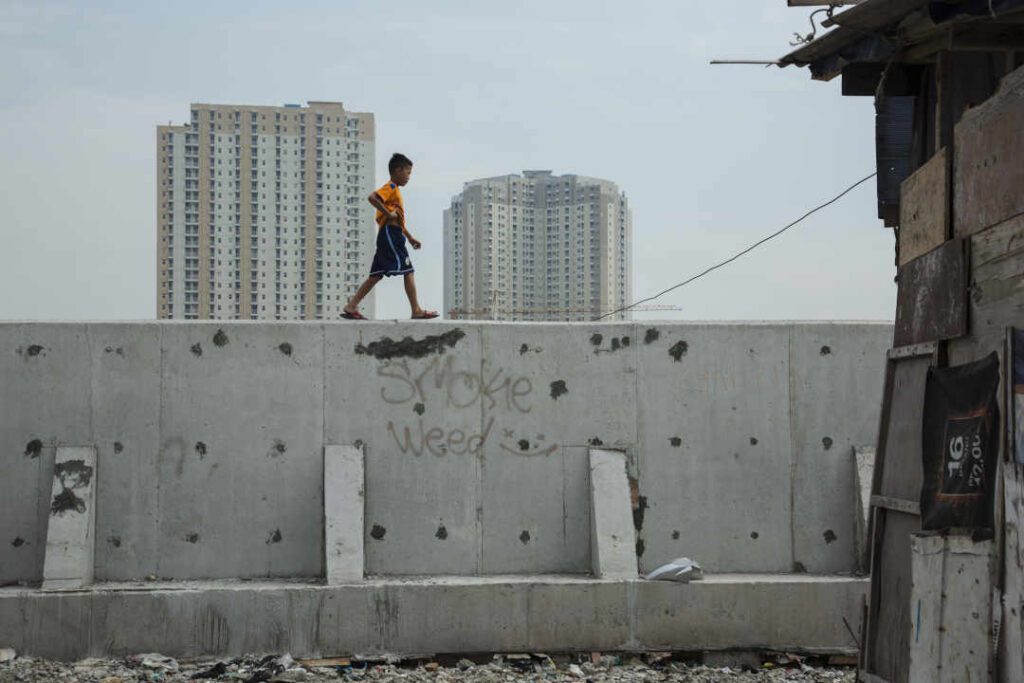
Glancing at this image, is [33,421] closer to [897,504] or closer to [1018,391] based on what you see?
[897,504]

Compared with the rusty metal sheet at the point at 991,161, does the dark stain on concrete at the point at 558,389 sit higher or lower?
lower

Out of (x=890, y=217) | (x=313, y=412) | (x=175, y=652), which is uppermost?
(x=890, y=217)

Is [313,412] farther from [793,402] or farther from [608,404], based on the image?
[793,402]

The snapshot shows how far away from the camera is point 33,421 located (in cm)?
894

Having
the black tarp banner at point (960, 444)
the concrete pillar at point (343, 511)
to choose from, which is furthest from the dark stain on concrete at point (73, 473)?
the black tarp banner at point (960, 444)

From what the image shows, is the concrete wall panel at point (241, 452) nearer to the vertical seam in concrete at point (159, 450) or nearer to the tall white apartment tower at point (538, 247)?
the vertical seam in concrete at point (159, 450)

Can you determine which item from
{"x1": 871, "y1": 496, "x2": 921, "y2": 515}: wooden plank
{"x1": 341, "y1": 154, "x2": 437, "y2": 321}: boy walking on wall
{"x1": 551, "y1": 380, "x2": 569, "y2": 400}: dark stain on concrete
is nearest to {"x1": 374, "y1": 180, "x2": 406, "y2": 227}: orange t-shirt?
{"x1": 341, "y1": 154, "x2": 437, "y2": 321}: boy walking on wall

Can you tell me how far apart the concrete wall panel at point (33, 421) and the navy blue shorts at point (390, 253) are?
2.48m

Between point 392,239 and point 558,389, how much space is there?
194 centimetres

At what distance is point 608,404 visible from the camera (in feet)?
30.6

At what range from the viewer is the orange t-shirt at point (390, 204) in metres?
9.57

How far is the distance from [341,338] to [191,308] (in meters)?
36.2

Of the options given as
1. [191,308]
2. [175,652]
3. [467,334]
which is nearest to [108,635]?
[175,652]

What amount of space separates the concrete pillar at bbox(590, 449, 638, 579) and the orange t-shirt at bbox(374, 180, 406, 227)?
2.60 m
